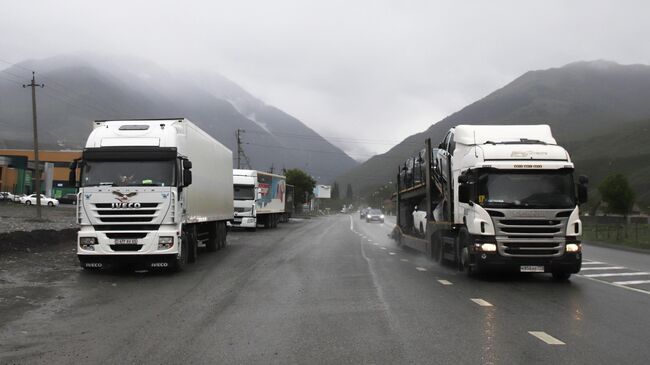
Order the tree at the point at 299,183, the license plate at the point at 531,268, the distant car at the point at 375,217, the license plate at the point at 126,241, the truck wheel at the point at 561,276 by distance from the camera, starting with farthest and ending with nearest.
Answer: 1. the tree at the point at 299,183
2. the distant car at the point at 375,217
3. the license plate at the point at 126,241
4. the truck wheel at the point at 561,276
5. the license plate at the point at 531,268

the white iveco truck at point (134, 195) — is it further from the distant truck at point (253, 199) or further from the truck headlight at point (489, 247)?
the distant truck at point (253, 199)

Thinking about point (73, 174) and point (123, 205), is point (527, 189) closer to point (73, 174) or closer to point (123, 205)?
point (123, 205)

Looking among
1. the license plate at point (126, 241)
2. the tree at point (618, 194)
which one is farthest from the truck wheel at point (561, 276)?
the tree at point (618, 194)

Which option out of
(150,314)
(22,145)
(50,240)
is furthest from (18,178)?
(22,145)

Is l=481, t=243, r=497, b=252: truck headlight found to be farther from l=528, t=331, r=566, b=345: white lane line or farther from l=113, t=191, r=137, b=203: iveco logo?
l=113, t=191, r=137, b=203: iveco logo

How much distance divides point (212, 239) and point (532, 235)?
12.6m

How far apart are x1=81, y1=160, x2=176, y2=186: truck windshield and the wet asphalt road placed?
2208 mm

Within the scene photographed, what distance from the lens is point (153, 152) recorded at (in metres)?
14.2

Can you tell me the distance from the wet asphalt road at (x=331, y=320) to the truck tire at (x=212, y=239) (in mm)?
6888

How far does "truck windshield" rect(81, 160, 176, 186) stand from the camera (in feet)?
45.8

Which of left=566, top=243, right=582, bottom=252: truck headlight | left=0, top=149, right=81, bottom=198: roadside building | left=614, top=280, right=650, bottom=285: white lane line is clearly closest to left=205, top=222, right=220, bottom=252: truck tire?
left=566, top=243, right=582, bottom=252: truck headlight

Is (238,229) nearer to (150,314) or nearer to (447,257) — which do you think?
(447,257)

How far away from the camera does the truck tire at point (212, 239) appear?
69.7 feet

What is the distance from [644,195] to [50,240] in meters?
116
